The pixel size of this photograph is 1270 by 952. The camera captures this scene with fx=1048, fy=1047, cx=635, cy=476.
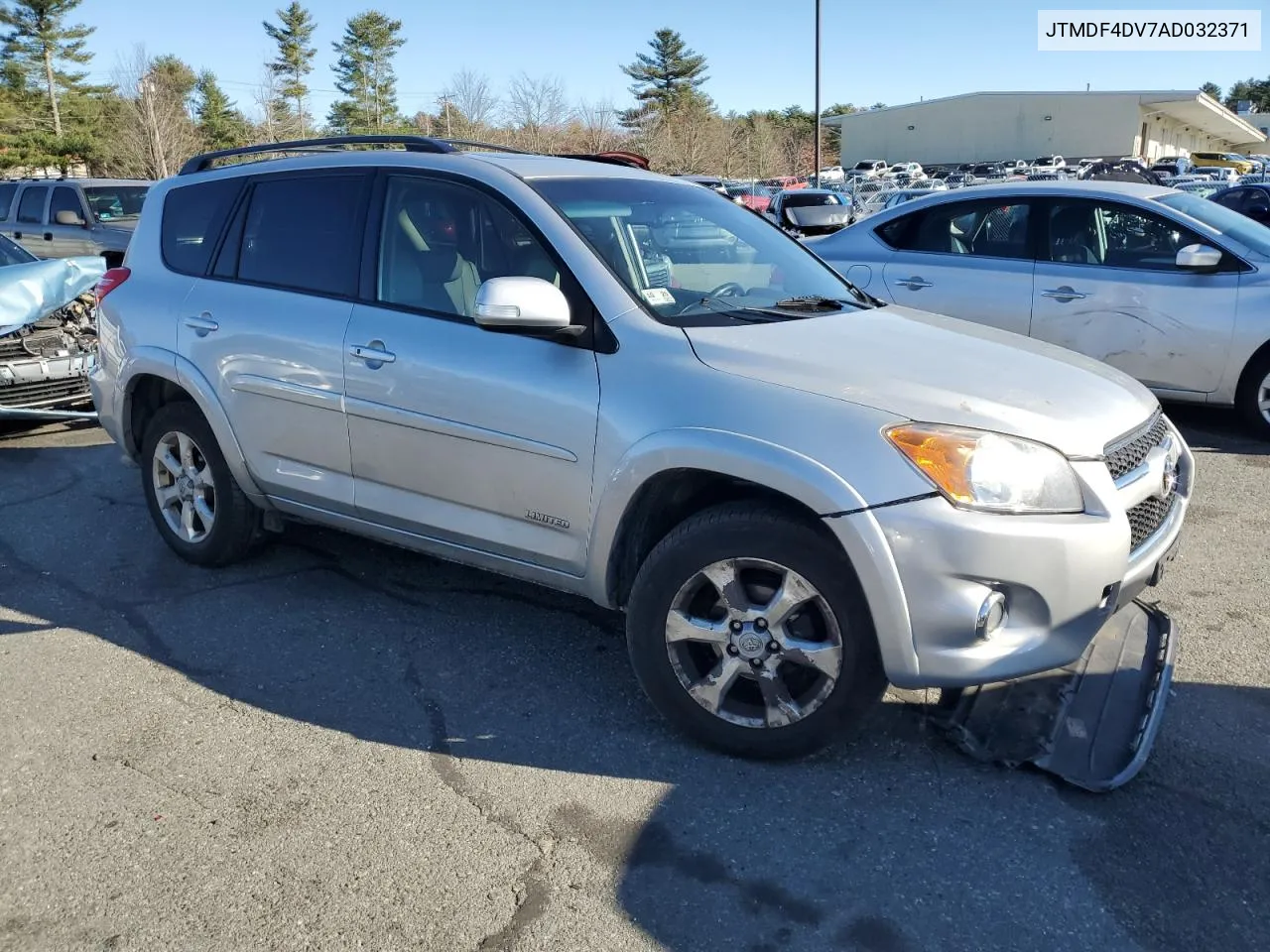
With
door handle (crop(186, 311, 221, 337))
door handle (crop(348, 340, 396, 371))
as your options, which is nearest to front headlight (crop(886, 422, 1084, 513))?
door handle (crop(348, 340, 396, 371))

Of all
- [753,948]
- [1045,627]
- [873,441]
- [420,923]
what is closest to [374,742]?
[420,923]

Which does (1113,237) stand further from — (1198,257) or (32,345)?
(32,345)

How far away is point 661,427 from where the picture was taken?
3.17m

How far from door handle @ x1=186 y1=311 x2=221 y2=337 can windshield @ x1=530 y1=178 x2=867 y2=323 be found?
1620 millimetres

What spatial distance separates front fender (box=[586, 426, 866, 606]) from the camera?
113 inches

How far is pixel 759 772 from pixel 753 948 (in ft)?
2.47

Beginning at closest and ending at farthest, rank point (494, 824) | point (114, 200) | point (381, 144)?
point (494, 824), point (381, 144), point (114, 200)

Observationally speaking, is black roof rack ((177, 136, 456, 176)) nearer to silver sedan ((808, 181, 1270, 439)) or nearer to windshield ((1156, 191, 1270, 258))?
silver sedan ((808, 181, 1270, 439))

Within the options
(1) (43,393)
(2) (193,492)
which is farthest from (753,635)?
(1) (43,393)

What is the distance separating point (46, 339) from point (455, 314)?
16.5 feet

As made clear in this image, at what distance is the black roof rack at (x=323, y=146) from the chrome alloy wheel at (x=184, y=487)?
4.32ft

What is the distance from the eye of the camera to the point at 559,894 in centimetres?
264

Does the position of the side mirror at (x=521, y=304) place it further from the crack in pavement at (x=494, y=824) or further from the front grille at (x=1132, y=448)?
the front grille at (x=1132, y=448)

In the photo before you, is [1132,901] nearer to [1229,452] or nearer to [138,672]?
[138,672]
